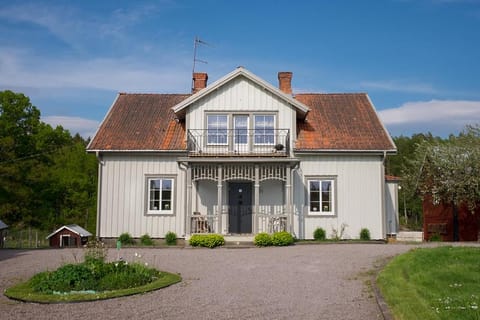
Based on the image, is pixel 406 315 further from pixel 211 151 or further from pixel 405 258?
pixel 211 151

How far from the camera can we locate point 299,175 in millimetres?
21375

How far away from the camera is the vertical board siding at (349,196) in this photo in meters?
21.1

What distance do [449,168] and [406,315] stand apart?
1645 cm

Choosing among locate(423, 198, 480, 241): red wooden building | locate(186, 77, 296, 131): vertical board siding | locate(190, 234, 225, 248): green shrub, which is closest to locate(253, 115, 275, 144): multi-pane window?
locate(186, 77, 296, 131): vertical board siding

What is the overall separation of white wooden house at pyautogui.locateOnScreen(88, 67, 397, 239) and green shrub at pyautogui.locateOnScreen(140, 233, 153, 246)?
0.92 feet

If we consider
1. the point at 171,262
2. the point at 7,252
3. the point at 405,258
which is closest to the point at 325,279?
the point at 405,258

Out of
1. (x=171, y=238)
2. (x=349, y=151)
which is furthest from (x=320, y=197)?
(x=171, y=238)

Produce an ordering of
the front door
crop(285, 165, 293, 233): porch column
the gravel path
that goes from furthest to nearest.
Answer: the front door < crop(285, 165, 293, 233): porch column < the gravel path

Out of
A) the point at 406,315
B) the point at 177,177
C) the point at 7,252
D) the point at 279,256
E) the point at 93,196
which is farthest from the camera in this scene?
the point at 93,196

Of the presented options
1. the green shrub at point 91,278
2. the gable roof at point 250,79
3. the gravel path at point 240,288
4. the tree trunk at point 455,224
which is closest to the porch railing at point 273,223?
the gravel path at point 240,288

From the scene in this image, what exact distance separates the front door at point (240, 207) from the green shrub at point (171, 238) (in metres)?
2.35

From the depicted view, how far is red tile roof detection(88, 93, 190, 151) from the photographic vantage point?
21453 millimetres

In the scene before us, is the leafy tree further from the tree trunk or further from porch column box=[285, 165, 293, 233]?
the tree trunk

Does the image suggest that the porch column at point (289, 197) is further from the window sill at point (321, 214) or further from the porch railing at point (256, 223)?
the window sill at point (321, 214)
